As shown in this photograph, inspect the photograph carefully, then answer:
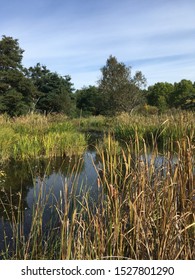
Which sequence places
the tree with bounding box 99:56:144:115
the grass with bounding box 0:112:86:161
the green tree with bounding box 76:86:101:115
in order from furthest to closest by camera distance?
the green tree with bounding box 76:86:101:115, the tree with bounding box 99:56:144:115, the grass with bounding box 0:112:86:161

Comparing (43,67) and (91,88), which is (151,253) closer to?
(43,67)

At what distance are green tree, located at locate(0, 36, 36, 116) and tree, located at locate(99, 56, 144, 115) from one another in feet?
23.6

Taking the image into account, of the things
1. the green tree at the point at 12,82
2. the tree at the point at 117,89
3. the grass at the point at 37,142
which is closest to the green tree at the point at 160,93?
the tree at the point at 117,89

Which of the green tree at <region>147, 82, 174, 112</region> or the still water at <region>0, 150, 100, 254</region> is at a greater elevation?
the green tree at <region>147, 82, 174, 112</region>

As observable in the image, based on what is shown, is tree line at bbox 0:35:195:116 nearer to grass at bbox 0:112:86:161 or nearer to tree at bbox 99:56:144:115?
tree at bbox 99:56:144:115

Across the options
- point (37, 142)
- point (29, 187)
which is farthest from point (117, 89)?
point (29, 187)

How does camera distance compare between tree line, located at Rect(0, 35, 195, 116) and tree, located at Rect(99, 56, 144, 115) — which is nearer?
tree line, located at Rect(0, 35, 195, 116)

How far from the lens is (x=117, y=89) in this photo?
28.4 meters

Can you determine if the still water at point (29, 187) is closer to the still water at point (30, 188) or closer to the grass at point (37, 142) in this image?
the still water at point (30, 188)

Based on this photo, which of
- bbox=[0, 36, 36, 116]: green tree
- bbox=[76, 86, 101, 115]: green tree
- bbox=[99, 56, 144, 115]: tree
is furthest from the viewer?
bbox=[76, 86, 101, 115]: green tree

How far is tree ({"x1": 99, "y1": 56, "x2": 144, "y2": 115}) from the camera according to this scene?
27.9 m

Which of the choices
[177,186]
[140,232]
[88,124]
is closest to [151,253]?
[140,232]

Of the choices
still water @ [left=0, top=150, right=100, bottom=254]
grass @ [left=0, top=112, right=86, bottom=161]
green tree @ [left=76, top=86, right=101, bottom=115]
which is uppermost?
green tree @ [left=76, top=86, right=101, bottom=115]

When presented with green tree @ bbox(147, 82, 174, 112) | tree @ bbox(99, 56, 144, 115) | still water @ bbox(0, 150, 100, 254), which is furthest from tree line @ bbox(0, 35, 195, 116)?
still water @ bbox(0, 150, 100, 254)
